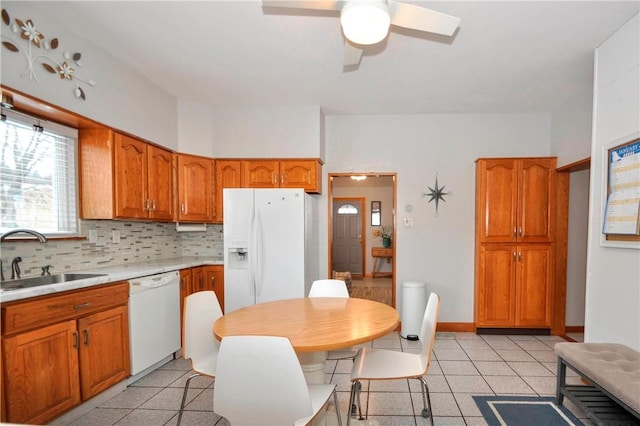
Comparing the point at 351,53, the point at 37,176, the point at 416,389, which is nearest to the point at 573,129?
the point at 351,53

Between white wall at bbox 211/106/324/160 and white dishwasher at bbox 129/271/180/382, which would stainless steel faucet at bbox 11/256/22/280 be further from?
white wall at bbox 211/106/324/160

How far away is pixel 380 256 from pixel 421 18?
6.52 meters

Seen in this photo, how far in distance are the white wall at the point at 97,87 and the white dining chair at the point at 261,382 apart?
6.90 ft

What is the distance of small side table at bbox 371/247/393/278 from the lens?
298 inches

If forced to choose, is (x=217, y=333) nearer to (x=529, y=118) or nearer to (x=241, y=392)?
(x=241, y=392)

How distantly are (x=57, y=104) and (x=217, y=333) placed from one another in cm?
197

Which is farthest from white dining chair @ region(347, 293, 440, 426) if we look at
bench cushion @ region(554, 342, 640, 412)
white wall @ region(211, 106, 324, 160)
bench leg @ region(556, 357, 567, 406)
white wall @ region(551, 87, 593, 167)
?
white wall @ region(551, 87, 593, 167)

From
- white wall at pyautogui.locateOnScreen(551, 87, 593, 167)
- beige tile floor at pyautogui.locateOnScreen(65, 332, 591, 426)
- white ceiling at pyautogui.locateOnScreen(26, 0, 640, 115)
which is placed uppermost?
white ceiling at pyautogui.locateOnScreen(26, 0, 640, 115)

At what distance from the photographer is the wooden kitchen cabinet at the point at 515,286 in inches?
138

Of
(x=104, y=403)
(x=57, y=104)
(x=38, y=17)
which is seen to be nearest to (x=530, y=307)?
(x=104, y=403)

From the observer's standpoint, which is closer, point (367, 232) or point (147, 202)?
point (147, 202)

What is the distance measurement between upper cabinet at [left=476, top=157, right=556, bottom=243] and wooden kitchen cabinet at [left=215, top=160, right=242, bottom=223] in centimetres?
295

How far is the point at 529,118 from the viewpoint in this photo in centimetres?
374

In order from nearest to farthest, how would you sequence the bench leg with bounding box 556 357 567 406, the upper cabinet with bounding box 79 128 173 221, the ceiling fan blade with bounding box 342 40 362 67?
the ceiling fan blade with bounding box 342 40 362 67, the bench leg with bounding box 556 357 567 406, the upper cabinet with bounding box 79 128 173 221
